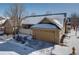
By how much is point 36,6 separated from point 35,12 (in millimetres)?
81

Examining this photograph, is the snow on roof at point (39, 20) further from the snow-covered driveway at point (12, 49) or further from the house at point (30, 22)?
the snow-covered driveway at point (12, 49)

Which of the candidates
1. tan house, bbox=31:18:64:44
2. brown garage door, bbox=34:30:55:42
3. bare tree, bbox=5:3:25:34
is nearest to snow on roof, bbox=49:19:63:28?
tan house, bbox=31:18:64:44

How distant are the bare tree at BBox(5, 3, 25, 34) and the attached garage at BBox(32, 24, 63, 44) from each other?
234 mm

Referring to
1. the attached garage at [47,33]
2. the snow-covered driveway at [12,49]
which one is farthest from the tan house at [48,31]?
the snow-covered driveway at [12,49]

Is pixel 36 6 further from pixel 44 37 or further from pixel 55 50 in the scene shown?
pixel 55 50

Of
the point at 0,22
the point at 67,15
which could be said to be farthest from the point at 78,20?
the point at 0,22

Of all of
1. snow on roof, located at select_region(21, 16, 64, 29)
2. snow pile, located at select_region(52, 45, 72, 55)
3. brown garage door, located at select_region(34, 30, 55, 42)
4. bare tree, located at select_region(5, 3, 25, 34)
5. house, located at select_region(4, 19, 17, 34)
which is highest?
bare tree, located at select_region(5, 3, 25, 34)

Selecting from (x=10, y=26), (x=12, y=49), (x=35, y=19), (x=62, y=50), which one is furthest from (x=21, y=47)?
(x=62, y=50)

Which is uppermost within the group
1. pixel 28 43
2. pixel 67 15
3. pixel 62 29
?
pixel 67 15

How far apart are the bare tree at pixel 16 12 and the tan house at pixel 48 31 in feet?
0.75

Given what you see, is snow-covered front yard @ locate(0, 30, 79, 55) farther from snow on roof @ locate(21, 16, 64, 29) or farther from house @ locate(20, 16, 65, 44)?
snow on roof @ locate(21, 16, 64, 29)

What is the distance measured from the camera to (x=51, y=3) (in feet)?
9.54

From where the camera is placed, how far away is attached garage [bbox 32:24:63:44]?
291 centimetres

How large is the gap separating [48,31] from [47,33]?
31 mm
